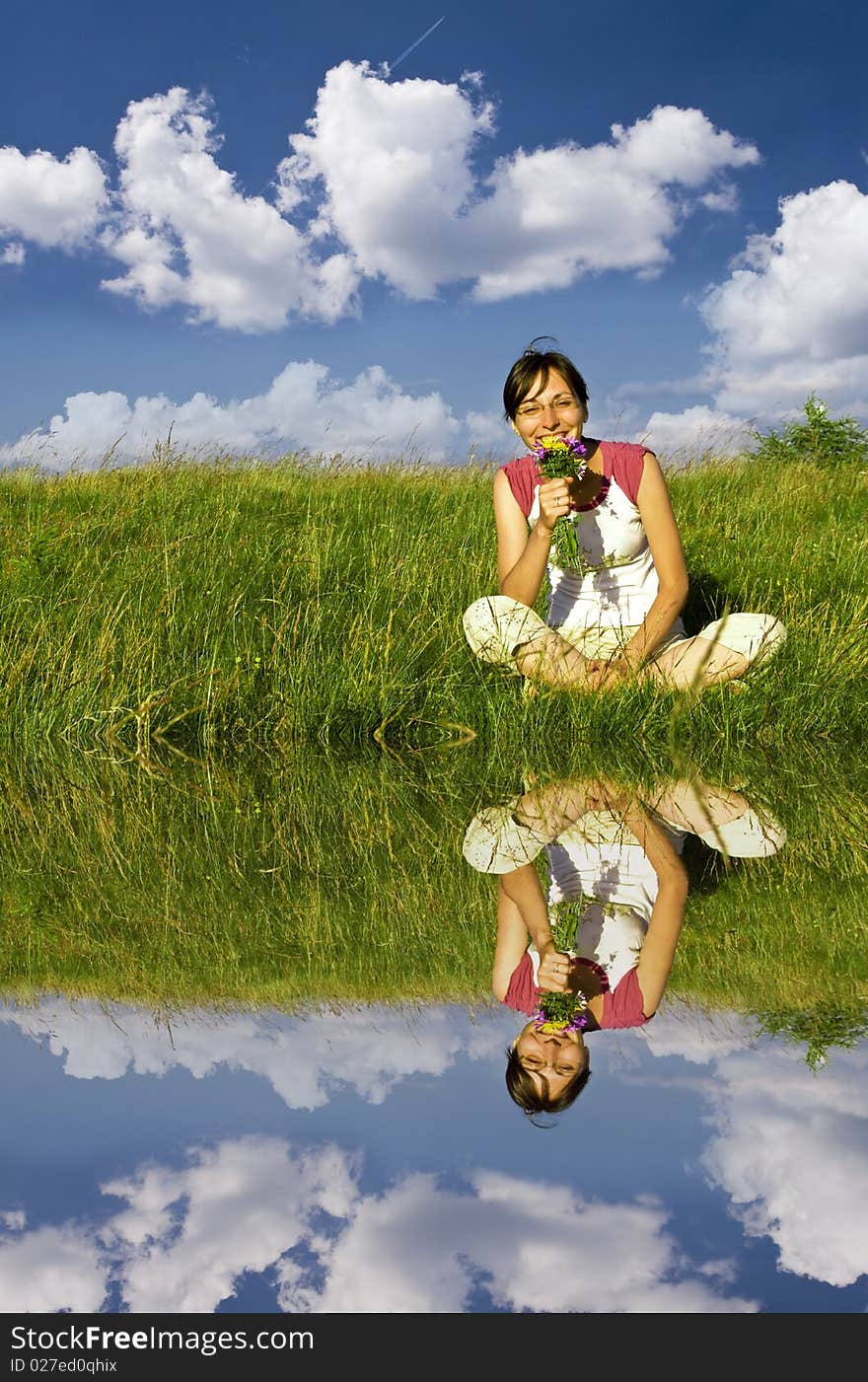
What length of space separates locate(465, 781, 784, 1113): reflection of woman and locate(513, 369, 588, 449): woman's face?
1590 mm

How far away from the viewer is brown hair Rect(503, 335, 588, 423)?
4.75 meters

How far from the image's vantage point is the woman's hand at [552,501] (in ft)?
15.8

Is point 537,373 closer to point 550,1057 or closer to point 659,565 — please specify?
point 659,565

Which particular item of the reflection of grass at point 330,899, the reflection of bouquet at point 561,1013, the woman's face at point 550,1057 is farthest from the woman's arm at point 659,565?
the woman's face at point 550,1057

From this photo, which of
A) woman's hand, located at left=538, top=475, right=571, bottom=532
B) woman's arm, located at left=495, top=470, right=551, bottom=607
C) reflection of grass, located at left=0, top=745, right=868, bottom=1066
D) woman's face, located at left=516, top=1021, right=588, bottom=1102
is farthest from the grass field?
woman's hand, located at left=538, top=475, right=571, bottom=532

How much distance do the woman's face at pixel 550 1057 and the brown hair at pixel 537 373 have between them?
352 cm

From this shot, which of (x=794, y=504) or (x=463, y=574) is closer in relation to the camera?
(x=463, y=574)

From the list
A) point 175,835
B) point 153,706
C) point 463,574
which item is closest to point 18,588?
A: point 153,706

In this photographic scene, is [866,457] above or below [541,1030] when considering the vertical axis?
above

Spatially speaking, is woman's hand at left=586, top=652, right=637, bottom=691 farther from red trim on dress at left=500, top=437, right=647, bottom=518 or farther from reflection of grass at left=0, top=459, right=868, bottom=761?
red trim on dress at left=500, top=437, right=647, bottom=518

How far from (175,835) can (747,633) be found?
284cm

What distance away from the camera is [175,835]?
3.41 m

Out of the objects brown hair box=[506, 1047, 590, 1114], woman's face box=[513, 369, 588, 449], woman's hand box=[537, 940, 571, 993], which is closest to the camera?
brown hair box=[506, 1047, 590, 1114]
